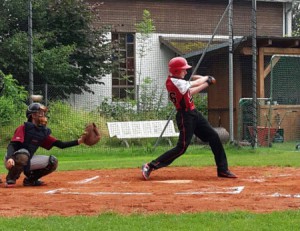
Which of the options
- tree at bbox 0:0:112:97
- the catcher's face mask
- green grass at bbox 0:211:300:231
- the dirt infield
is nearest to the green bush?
tree at bbox 0:0:112:97

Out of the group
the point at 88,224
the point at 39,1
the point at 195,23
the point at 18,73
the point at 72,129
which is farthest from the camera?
the point at 195,23

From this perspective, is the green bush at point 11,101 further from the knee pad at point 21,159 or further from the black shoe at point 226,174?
the black shoe at point 226,174

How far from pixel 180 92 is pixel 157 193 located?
209 centimetres

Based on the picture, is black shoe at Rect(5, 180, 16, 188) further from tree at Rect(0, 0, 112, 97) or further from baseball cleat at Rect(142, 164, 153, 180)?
tree at Rect(0, 0, 112, 97)

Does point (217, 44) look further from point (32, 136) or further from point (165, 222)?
point (165, 222)

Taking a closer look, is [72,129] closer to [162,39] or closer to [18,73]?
[18,73]

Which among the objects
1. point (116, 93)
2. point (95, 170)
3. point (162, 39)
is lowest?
point (95, 170)

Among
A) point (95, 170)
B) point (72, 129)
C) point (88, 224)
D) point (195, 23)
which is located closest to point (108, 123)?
point (72, 129)

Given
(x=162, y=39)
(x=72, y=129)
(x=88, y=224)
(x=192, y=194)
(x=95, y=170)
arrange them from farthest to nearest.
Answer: (x=162, y=39), (x=72, y=129), (x=95, y=170), (x=192, y=194), (x=88, y=224)

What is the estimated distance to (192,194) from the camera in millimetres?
7953

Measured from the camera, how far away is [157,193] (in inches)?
320

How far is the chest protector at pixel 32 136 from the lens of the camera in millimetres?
9469

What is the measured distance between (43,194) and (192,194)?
1.92m

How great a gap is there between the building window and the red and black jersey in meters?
12.4
